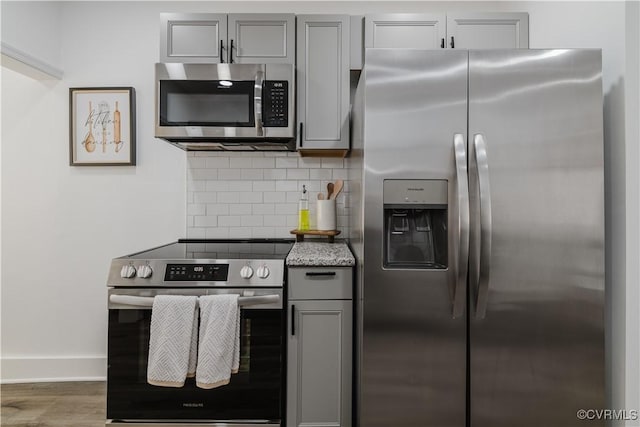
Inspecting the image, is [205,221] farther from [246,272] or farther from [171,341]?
[171,341]

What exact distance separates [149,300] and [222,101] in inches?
44.5

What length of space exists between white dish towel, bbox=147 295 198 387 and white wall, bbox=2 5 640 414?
1.07 meters

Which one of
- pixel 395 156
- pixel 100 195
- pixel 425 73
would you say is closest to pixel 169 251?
pixel 100 195

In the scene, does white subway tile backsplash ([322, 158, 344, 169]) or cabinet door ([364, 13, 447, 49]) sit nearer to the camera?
cabinet door ([364, 13, 447, 49])

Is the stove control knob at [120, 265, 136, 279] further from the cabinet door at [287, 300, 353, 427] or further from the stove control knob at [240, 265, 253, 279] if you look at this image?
the cabinet door at [287, 300, 353, 427]

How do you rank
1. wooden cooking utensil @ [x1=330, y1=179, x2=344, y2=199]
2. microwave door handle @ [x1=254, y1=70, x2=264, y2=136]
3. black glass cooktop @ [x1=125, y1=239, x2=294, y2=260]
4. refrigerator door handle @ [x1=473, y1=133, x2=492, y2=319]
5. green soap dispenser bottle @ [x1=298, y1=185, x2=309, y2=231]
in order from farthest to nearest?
1. green soap dispenser bottle @ [x1=298, y1=185, x2=309, y2=231]
2. wooden cooking utensil @ [x1=330, y1=179, x2=344, y2=199]
3. microwave door handle @ [x1=254, y1=70, x2=264, y2=136]
4. black glass cooktop @ [x1=125, y1=239, x2=294, y2=260]
5. refrigerator door handle @ [x1=473, y1=133, x2=492, y2=319]

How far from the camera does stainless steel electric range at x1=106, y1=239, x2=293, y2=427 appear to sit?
1911 mm

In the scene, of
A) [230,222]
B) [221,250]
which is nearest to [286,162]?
[230,222]

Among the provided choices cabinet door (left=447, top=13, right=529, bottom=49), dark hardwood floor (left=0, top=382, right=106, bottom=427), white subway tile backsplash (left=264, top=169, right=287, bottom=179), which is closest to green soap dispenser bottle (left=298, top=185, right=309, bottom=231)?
white subway tile backsplash (left=264, top=169, right=287, bottom=179)

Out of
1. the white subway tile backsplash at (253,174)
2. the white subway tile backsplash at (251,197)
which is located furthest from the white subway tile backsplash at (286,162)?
the white subway tile backsplash at (251,197)

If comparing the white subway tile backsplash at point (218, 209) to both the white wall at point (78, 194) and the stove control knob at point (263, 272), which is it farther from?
the stove control knob at point (263, 272)

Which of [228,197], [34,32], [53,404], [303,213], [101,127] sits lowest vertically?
[53,404]

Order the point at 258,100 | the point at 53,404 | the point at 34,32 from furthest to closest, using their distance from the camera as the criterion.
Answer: the point at 34,32 < the point at 53,404 < the point at 258,100

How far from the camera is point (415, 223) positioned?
5.67ft
